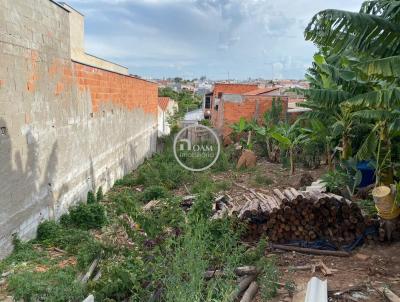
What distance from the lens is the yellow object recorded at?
5262 mm

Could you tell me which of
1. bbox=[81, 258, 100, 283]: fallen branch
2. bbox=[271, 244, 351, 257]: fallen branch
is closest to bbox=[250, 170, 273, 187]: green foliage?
bbox=[271, 244, 351, 257]: fallen branch

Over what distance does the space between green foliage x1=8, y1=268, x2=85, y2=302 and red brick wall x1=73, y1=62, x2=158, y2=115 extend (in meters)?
4.32

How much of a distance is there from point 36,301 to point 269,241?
3.52 metres

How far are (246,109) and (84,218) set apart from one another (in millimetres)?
10558

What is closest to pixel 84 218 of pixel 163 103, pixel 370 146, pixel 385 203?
pixel 385 203

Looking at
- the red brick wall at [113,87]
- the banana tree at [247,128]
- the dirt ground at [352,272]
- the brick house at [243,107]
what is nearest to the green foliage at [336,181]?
the dirt ground at [352,272]

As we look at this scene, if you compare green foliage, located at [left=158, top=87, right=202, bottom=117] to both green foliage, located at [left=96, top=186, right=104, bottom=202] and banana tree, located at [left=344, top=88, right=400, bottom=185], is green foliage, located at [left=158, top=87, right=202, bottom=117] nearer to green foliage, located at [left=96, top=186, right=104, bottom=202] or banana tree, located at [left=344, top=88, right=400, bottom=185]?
green foliage, located at [left=96, top=186, right=104, bottom=202]

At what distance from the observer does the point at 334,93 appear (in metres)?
6.32

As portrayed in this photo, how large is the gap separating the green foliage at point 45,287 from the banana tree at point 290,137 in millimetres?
7545

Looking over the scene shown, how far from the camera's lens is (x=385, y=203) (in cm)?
530

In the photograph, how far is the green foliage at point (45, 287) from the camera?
3627 millimetres

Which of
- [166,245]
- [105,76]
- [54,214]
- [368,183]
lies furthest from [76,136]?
[368,183]

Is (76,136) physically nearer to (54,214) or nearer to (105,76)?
(54,214)

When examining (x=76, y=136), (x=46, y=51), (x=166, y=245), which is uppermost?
(x=46, y=51)
